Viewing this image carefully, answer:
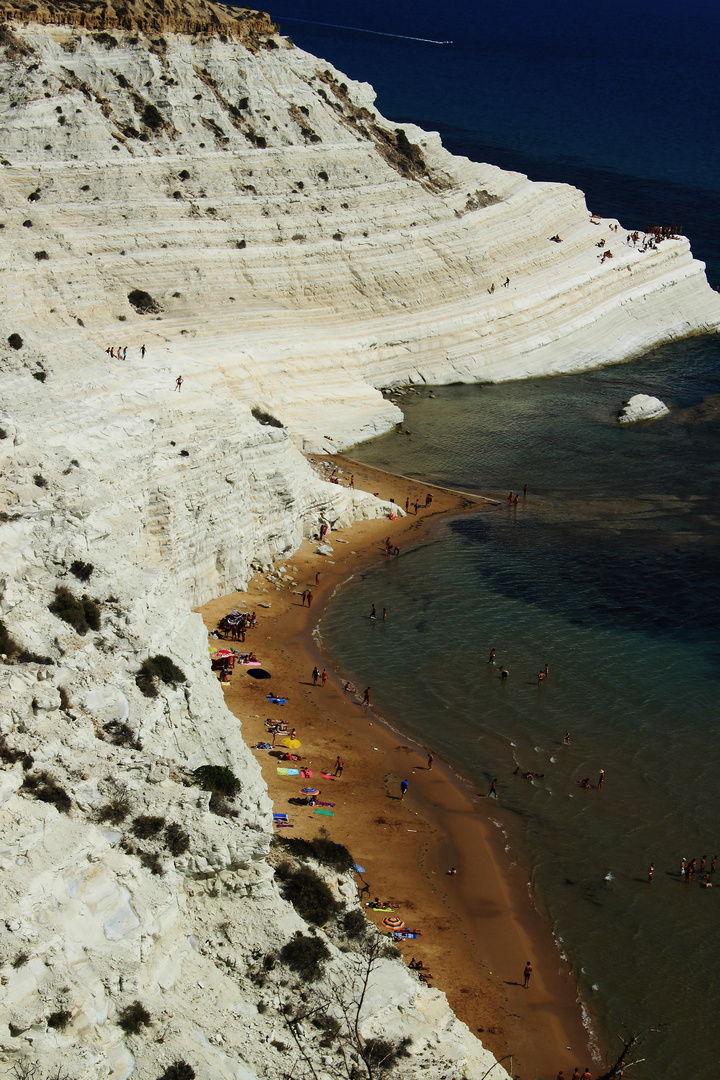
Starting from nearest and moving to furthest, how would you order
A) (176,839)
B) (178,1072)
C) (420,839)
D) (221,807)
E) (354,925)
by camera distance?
(178,1072) → (176,839) → (221,807) → (354,925) → (420,839)

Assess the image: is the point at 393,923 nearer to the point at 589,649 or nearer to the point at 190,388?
the point at 589,649

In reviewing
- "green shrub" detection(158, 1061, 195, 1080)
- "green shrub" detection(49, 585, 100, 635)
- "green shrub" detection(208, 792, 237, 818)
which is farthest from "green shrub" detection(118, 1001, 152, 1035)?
"green shrub" detection(49, 585, 100, 635)

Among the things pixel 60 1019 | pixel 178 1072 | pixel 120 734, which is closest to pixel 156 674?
pixel 120 734

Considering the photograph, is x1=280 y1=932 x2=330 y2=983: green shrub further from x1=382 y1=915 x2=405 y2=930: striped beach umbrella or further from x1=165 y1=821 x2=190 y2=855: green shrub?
x1=382 y1=915 x2=405 y2=930: striped beach umbrella

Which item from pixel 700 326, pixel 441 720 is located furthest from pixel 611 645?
pixel 700 326

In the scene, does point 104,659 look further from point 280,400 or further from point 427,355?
point 427,355

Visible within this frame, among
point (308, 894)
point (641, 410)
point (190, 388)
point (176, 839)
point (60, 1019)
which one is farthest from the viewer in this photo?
point (641, 410)
